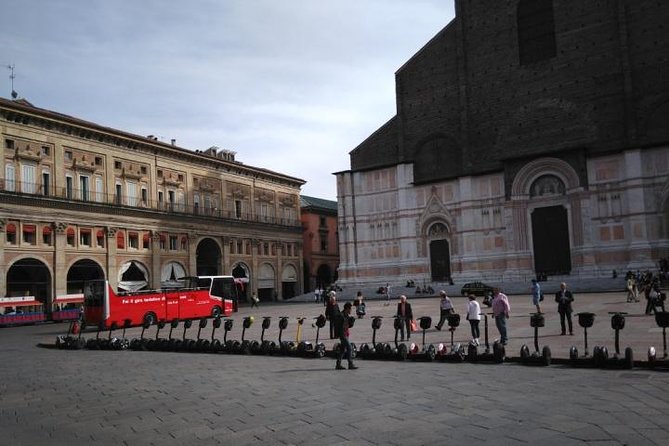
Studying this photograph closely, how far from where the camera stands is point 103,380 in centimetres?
1315

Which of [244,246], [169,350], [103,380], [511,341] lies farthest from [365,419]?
[244,246]

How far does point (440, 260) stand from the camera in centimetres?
5188

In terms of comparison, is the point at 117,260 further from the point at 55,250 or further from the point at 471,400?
the point at 471,400

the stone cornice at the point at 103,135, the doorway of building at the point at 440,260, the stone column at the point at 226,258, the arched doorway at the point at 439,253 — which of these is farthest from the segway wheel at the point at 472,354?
the stone column at the point at 226,258

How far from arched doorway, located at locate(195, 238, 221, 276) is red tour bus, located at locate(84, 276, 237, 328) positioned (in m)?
20.0

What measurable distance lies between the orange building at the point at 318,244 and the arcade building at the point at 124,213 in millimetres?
4511

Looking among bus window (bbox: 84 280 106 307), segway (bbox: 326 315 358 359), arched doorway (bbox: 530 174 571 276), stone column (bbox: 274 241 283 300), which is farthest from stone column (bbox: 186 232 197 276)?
segway (bbox: 326 315 358 359)

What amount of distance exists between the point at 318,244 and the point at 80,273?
33.0 meters

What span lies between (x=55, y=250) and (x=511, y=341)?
36.1m

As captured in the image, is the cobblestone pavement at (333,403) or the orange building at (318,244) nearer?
the cobblestone pavement at (333,403)

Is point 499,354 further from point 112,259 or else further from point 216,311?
point 112,259

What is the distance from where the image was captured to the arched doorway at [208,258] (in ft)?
192

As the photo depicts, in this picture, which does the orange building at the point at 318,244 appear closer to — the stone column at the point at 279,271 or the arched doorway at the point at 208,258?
the stone column at the point at 279,271

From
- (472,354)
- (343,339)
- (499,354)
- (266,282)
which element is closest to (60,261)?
(266,282)
